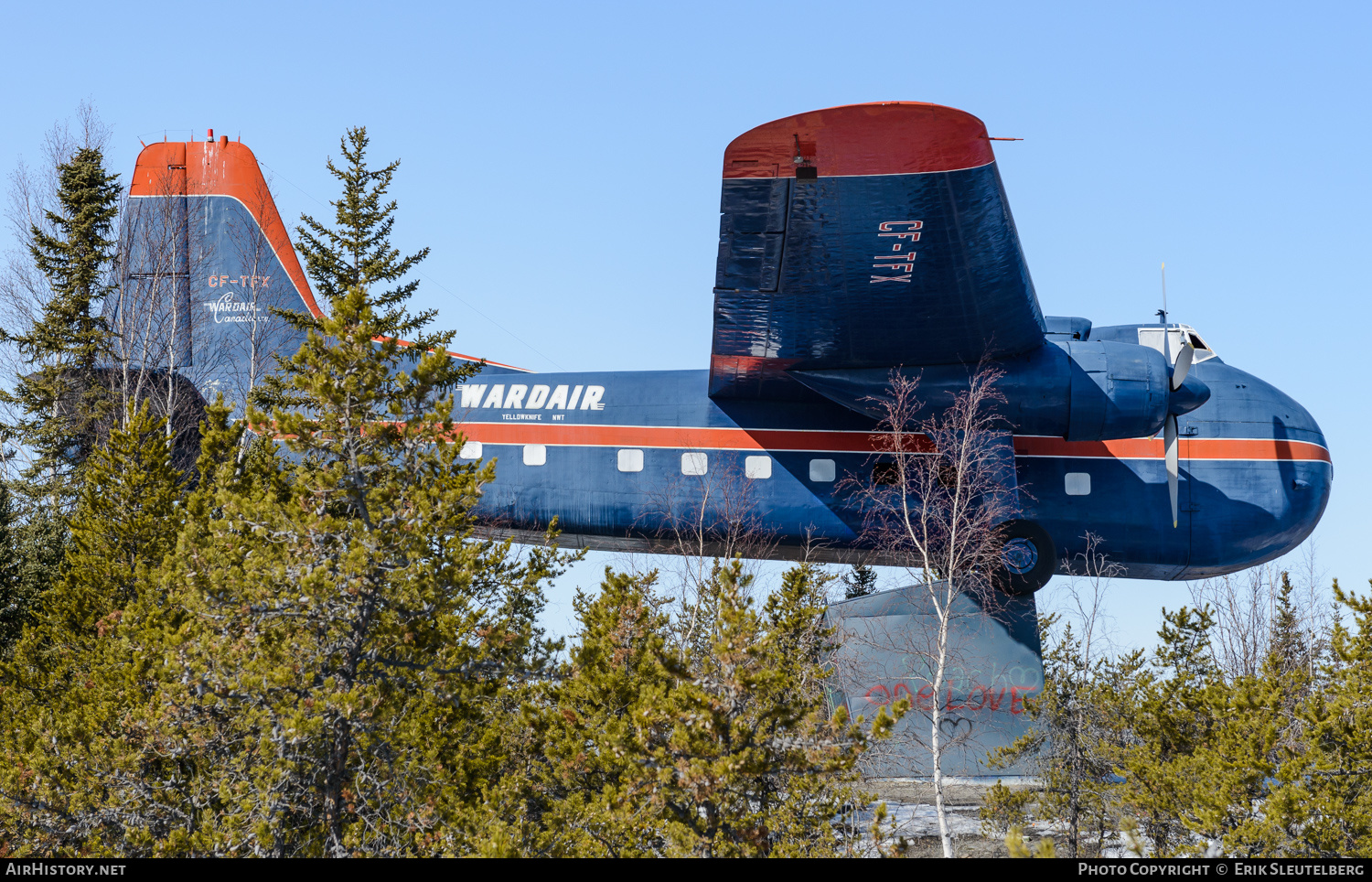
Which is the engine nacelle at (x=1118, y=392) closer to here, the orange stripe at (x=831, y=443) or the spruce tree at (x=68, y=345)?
the orange stripe at (x=831, y=443)

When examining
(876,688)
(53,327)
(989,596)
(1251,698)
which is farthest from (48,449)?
(1251,698)

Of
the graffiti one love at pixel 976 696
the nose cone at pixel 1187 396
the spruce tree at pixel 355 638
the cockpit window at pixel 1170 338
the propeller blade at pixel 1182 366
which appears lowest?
the graffiti one love at pixel 976 696

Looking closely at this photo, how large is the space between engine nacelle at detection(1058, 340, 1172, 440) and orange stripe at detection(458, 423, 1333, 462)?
110cm

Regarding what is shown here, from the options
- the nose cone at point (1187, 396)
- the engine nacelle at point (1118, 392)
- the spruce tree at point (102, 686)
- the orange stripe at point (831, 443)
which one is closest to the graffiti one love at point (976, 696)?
the orange stripe at point (831, 443)

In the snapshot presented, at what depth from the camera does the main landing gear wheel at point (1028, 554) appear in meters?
18.2

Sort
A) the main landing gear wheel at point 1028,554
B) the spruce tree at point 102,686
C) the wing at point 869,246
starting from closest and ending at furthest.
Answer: the spruce tree at point 102,686 < the wing at point 869,246 < the main landing gear wheel at point 1028,554

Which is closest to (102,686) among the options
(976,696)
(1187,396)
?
(976,696)

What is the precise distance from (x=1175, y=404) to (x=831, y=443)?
615 cm

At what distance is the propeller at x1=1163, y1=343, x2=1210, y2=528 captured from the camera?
1811 centimetres

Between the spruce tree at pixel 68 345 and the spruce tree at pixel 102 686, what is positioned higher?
the spruce tree at pixel 68 345

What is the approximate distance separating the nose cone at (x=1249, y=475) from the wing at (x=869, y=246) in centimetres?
505

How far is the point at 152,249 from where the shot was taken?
2498 centimetres

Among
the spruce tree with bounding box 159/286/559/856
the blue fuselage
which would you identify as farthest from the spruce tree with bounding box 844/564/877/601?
the spruce tree with bounding box 159/286/559/856

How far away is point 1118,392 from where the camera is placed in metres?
18.1
